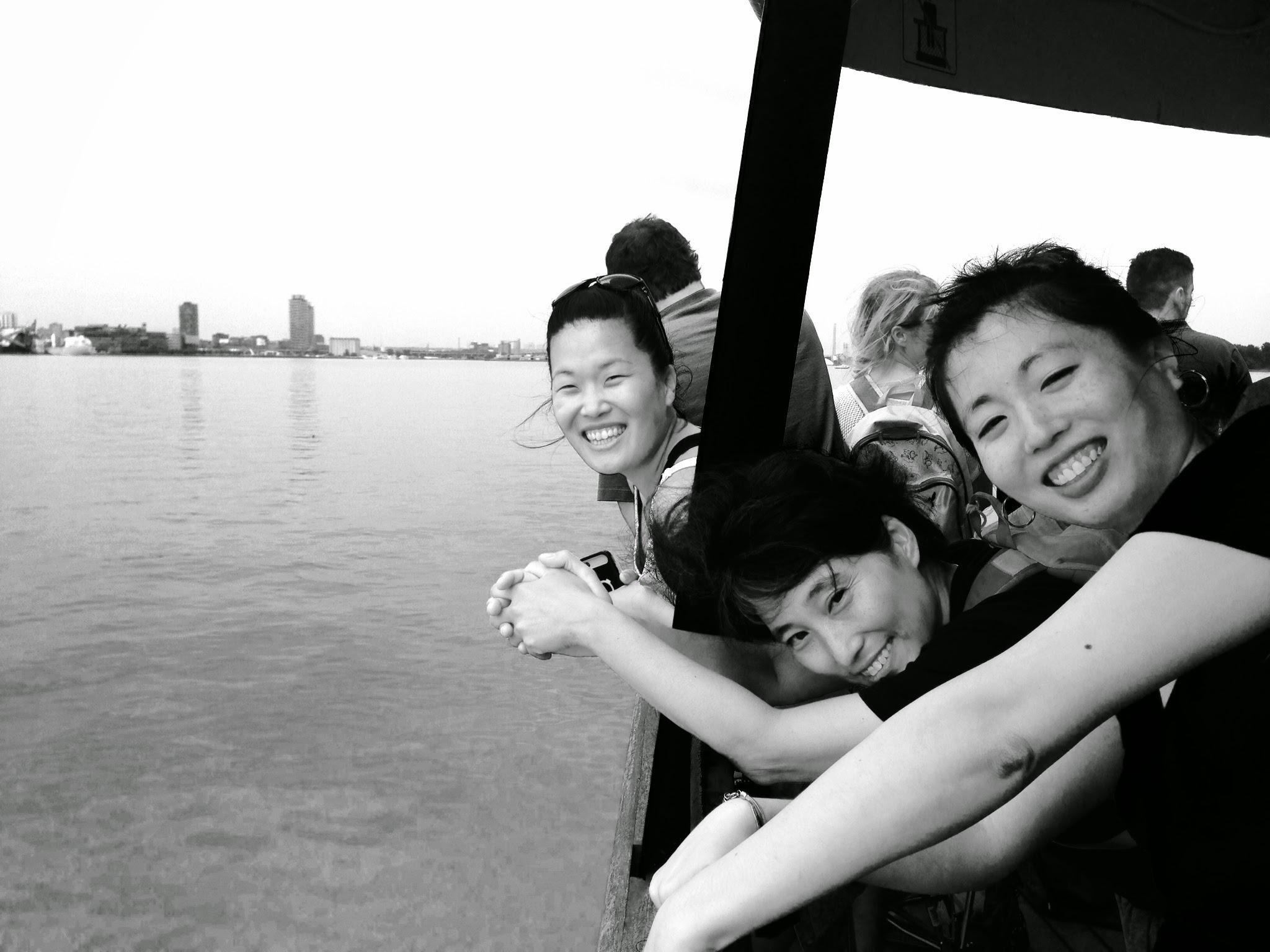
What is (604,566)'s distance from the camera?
7.89 ft

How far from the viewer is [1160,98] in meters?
2.13

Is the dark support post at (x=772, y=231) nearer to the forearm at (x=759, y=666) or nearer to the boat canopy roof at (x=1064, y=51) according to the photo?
the forearm at (x=759, y=666)

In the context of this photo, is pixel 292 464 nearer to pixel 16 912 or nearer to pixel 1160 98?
pixel 16 912

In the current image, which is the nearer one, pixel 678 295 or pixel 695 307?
pixel 695 307

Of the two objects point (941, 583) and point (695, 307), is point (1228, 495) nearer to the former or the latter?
point (941, 583)

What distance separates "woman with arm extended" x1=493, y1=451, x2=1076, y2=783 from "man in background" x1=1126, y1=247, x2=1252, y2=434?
1.14 ft

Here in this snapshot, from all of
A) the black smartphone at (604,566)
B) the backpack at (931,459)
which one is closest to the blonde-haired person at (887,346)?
the backpack at (931,459)

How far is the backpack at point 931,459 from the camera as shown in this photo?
2.44m

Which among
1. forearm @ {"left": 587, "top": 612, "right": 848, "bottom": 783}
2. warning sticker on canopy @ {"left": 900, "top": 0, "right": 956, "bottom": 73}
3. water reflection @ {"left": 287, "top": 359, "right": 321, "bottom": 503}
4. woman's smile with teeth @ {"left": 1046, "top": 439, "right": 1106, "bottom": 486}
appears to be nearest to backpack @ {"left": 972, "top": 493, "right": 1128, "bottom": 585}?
woman's smile with teeth @ {"left": 1046, "top": 439, "right": 1106, "bottom": 486}

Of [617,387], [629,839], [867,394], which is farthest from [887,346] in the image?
[629,839]

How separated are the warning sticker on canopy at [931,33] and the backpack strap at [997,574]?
1.17m

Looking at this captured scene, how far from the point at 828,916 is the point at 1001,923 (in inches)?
10.6

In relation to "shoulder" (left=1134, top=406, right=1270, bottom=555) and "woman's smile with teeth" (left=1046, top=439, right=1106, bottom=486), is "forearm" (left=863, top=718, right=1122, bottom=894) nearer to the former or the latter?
"woman's smile with teeth" (left=1046, top=439, right=1106, bottom=486)

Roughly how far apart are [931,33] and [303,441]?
30007mm
